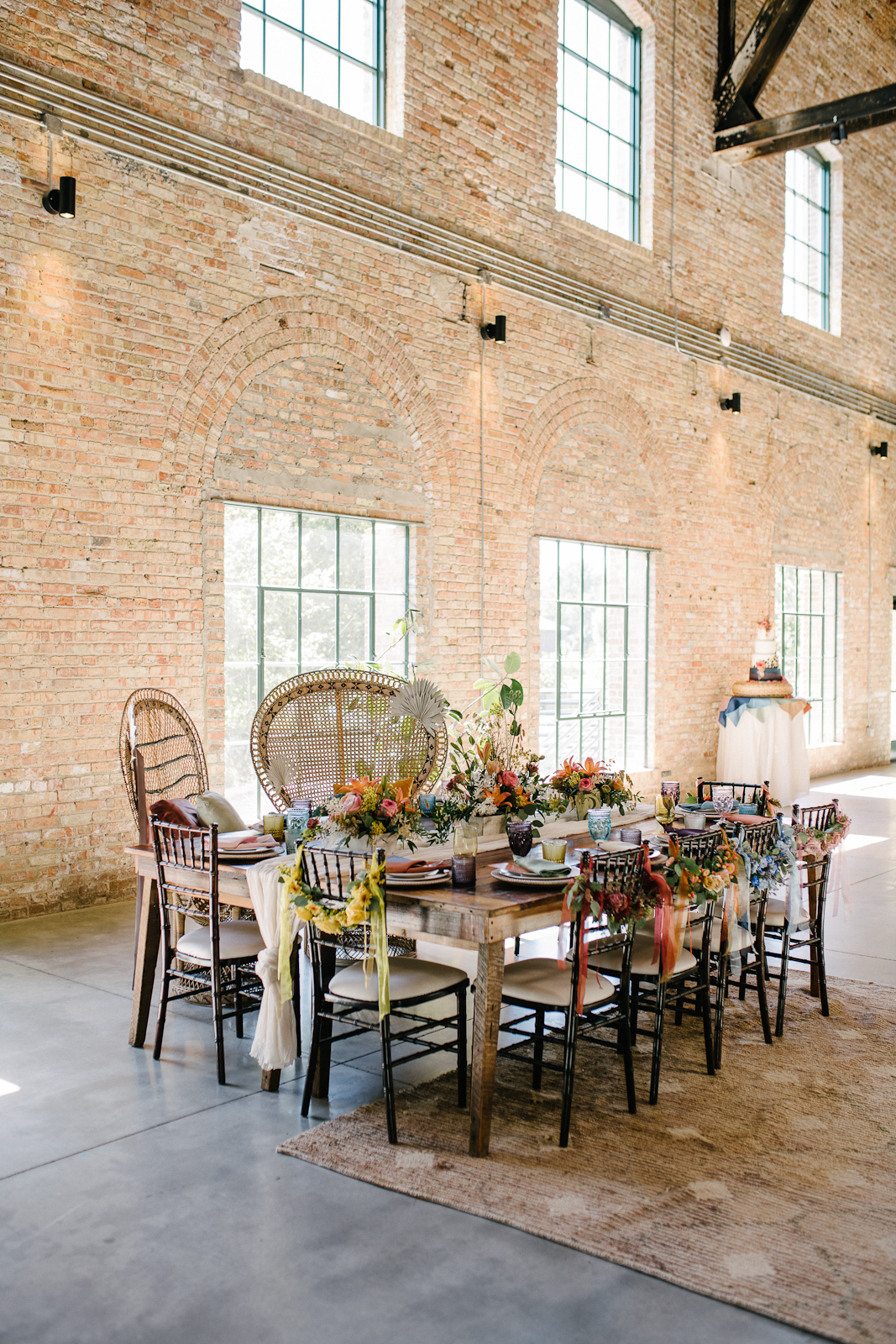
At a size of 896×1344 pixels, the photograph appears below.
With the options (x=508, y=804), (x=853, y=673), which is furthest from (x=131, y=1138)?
(x=853, y=673)

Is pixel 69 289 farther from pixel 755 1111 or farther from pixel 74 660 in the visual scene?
pixel 755 1111

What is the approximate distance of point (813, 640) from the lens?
541 inches

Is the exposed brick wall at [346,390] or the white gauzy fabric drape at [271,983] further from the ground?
the exposed brick wall at [346,390]

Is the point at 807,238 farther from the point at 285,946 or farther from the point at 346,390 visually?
the point at 285,946

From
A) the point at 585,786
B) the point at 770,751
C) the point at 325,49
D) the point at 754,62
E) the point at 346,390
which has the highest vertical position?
the point at 754,62

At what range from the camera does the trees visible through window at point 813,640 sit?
519 inches

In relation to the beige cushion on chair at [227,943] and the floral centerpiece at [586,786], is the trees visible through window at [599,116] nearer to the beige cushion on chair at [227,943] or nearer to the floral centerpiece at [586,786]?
the floral centerpiece at [586,786]

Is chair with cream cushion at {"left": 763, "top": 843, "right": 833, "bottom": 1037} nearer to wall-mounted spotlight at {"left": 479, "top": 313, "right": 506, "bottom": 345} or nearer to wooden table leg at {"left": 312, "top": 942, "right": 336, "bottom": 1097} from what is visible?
wooden table leg at {"left": 312, "top": 942, "right": 336, "bottom": 1097}

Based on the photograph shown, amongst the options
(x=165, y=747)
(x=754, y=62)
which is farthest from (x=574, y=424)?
(x=165, y=747)

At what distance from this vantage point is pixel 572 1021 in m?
3.61

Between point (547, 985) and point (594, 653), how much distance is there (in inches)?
267

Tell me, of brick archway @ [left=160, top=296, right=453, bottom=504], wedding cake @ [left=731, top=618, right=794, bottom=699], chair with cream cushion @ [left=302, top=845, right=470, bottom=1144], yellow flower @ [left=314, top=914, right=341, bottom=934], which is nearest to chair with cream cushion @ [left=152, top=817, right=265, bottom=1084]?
chair with cream cushion @ [left=302, top=845, right=470, bottom=1144]

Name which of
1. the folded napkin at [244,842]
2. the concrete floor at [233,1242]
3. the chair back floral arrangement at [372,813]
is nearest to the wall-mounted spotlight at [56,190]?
the folded napkin at [244,842]

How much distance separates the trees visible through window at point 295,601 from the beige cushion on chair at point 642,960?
377cm
